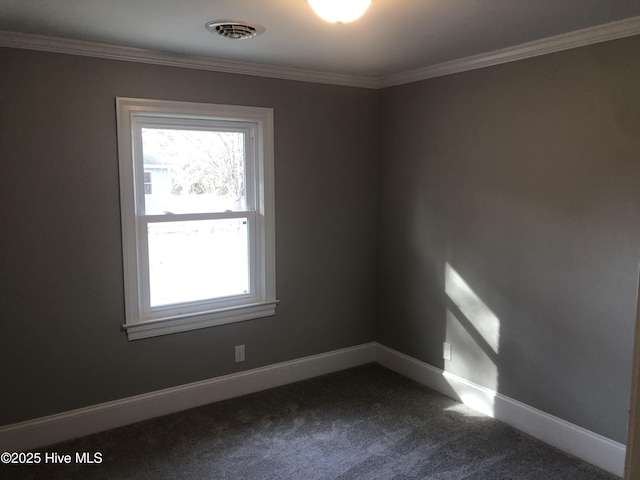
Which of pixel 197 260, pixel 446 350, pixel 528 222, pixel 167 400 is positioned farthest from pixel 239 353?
pixel 528 222

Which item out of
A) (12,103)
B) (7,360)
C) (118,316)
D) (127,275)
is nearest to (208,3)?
(12,103)

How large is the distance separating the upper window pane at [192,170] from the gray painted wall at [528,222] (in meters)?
1.24

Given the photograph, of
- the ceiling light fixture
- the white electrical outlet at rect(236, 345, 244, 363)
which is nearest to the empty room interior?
the white electrical outlet at rect(236, 345, 244, 363)

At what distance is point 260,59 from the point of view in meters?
3.24

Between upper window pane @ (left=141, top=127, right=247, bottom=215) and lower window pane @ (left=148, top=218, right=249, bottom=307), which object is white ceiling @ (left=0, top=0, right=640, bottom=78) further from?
lower window pane @ (left=148, top=218, right=249, bottom=307)

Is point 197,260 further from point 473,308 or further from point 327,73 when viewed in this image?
point 473,308

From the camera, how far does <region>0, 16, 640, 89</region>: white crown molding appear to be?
2566 mm

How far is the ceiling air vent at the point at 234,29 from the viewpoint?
2.43 m

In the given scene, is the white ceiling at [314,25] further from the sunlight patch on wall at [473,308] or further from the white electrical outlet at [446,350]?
the white electrical outlet at [446,350]

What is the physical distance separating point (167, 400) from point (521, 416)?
2.26m

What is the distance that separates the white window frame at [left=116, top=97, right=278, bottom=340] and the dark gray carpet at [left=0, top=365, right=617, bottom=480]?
2.06ft

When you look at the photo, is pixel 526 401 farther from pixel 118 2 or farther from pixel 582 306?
pixel 118 2

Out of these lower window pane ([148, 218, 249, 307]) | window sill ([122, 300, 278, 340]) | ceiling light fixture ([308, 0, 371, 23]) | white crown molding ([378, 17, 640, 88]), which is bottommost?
window sill ([122, 300, 278, 340])

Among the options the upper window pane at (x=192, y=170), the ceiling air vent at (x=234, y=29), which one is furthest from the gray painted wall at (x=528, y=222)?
the ceiling air vent at (x=234, y=29)
